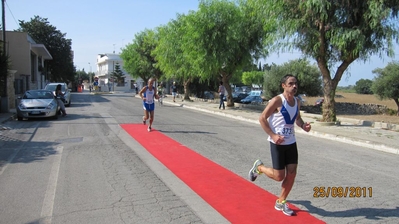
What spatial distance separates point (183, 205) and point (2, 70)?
16.0 m

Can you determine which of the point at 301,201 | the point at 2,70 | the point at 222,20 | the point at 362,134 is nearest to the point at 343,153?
the point at 362,134

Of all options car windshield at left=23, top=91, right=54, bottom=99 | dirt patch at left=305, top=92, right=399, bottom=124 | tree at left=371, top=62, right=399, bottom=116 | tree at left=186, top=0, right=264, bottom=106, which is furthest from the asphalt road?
tree at left=371, top=62, right=399, bottom=116

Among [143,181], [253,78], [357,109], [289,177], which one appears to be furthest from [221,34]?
[253,78]

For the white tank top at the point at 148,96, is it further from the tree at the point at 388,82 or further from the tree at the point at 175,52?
the tree at the point at 388,82

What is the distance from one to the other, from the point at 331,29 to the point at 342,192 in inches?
389

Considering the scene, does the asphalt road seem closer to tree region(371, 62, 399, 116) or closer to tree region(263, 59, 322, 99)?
tree region(371, 62, 399, 116)

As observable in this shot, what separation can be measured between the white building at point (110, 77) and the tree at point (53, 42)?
20351 millimetres

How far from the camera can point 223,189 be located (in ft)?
18.5

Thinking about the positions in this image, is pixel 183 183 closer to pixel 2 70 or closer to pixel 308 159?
pixel 308 159

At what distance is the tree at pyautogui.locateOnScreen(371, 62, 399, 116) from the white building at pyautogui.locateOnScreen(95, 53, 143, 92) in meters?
54.5

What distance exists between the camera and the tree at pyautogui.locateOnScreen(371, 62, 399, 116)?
1163 inches

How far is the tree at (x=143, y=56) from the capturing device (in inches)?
1772

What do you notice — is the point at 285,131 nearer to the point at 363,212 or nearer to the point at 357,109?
the point at 363,212

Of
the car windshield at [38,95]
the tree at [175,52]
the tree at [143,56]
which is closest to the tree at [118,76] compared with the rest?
the tree at [143,56]
